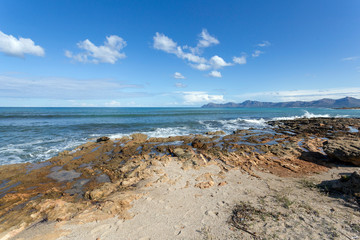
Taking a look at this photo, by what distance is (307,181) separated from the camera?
6.82m

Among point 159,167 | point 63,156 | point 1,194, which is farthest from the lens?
point 63,156

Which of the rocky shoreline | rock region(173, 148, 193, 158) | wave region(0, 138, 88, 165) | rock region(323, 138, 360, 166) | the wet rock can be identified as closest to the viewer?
the rocky shoreline

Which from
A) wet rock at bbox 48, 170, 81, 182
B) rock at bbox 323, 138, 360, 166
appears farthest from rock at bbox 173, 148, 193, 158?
rock at bbox 323, 138, 360, 166

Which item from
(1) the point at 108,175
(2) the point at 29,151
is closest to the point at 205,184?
(1) the point at 108,175

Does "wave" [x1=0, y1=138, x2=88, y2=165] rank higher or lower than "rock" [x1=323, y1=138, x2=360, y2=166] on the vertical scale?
lower

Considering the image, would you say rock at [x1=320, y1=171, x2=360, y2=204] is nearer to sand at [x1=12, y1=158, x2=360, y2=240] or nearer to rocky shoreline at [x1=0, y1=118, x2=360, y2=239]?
rocky shoreline at [x1=0, y1=118, x2=360, y2=239]

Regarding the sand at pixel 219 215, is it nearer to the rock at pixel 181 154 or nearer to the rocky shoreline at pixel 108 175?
the rocky shoreline at pixel 108 175

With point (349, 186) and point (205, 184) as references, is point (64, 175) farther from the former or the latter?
point (349, 186)

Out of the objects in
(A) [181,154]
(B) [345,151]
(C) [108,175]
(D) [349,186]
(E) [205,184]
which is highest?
(B) [345,151]

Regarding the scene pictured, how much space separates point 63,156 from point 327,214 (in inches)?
589

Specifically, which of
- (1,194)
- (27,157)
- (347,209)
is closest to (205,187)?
(347,209)

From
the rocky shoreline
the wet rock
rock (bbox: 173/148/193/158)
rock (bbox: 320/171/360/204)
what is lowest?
the wet rock

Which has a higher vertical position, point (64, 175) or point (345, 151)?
point (345, 151)

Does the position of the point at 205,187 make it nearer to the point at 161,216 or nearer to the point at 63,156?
the point at 161,216
